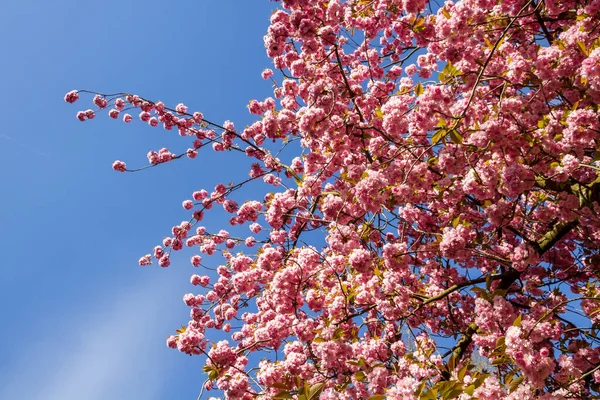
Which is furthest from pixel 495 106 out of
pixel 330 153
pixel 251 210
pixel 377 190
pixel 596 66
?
pixel 251 210

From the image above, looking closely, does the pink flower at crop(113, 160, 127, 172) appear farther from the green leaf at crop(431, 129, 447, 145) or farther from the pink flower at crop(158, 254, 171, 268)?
the green leaf at crop(431, 129, 447, 145)

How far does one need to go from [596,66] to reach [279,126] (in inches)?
141

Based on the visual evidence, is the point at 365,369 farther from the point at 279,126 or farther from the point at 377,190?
the point at 279,126

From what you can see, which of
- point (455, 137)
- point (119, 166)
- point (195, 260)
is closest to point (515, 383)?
point (455, 137)

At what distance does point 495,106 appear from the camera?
4.33 meters

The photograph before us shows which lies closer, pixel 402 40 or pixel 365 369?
pixel 365 369

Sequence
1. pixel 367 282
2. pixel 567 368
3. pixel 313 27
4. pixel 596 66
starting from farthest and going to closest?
pixel 313 27 → pixel 367 282 → pixel 567 368 → pixel 596 66

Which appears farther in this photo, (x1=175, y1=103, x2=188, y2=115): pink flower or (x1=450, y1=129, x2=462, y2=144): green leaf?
(x1=175, y1=103, x2=188, y2=115): pink flower

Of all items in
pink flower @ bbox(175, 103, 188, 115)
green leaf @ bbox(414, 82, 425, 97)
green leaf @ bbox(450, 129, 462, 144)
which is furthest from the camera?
pink flower @ bbox(175, 103, 188, 115)

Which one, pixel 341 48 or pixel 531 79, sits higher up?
pixel 341 48

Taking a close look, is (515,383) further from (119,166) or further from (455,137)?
(119,166)

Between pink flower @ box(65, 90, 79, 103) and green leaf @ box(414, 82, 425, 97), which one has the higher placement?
pink flower @ box(65, 90, 79, 103)

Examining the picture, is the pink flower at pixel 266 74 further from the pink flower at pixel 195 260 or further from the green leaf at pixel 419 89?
the green leaf at pixel 419 89

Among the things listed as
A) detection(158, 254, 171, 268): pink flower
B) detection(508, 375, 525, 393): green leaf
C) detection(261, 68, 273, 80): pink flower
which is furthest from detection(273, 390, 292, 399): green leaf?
detection(261, 68, 273, 80): pink flower
